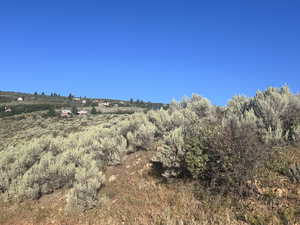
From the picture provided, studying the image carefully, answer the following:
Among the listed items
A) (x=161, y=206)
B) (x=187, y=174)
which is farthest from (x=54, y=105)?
(x=161, y=206)

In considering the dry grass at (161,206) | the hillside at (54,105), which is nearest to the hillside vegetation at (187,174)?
the dry grass at (161,206)

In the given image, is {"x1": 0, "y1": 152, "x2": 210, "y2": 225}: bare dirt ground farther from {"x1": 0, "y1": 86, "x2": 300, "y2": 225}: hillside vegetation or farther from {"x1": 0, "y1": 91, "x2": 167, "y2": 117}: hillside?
{"x1": 0, "y1": 91, "x2": 167, "y2": 117}: hillside

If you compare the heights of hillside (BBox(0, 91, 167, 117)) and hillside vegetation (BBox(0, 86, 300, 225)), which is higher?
hillside (BBox(0, 91, 167, 117))

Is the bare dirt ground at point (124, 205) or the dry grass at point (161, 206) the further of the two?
the bare dirt ground at point (124, 205)

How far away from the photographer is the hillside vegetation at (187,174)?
466cm

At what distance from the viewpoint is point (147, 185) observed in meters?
6.42

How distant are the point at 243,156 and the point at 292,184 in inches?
39.2

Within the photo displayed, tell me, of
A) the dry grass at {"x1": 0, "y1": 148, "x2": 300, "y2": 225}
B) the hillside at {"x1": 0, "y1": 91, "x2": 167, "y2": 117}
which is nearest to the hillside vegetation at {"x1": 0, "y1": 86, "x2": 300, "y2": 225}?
the dry grass at {"x1": 0, "y1": 148, "x2": 300, "y2": 225}

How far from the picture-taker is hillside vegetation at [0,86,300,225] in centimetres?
466

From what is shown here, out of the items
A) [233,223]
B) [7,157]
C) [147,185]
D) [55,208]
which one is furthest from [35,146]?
[233,223]

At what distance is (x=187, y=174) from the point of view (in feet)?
21.0

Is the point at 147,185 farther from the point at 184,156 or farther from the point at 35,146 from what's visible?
the point at 35,146

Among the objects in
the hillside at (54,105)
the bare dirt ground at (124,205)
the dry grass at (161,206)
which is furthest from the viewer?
the hillside at (54,105)

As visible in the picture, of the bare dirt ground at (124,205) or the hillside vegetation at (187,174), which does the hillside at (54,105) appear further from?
the bare dirt ground at (124,205)
